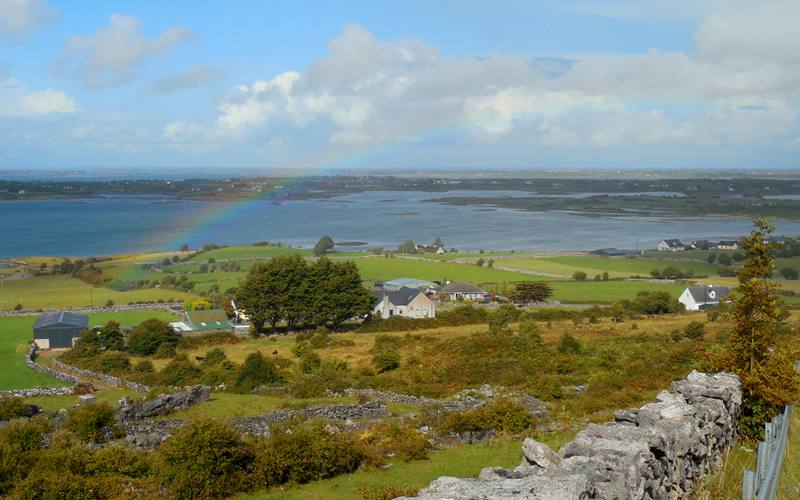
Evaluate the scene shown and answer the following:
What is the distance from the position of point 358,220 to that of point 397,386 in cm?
12456

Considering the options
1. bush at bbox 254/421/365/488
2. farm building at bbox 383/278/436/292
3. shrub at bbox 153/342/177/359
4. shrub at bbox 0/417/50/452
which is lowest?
farm building at bbox 383/278/436/292

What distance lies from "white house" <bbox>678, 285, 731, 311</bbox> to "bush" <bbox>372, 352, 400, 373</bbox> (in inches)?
987

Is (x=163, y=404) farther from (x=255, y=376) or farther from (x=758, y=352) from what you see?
(x=758, y=352)

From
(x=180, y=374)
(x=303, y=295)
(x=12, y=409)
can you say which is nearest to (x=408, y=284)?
(x=303, y=295)

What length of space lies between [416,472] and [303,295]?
28.6 m

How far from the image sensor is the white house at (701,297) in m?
46.1

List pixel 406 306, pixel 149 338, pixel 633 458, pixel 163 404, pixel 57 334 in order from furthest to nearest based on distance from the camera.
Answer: pixel 406 306 → pixel 57 334 → pixel 149 338 → pixel 163 404 → pixel 633 458

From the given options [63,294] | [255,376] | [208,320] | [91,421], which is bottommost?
[63,294]

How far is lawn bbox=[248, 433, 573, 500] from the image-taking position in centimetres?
1250

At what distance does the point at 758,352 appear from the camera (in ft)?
37.1

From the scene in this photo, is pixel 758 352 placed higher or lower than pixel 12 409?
higher

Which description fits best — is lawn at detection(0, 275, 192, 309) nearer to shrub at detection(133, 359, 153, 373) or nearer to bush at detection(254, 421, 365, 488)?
shrub at detection(133, 359, 153, 373)

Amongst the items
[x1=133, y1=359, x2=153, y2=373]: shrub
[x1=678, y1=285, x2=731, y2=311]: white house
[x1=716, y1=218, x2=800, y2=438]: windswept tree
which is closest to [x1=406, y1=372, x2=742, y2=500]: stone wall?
[x1=716, y1=218, x2=800, y2=438]: windswept tree

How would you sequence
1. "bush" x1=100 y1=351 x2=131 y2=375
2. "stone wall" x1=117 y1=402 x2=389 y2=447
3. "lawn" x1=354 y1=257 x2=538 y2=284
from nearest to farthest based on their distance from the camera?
"stone wall" x1=117 y1=402 x2=389 y2=447, "bush" x1=100 y1=351 x2=131 y2=375, "lawn" x1=354 y1=257 x2=538 y2=284
